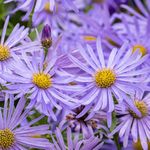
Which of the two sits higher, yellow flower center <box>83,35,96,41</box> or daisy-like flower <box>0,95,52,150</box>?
yellow flower center <box>83,35,96,41</box>

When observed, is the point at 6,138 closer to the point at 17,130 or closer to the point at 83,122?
the point at 17,130

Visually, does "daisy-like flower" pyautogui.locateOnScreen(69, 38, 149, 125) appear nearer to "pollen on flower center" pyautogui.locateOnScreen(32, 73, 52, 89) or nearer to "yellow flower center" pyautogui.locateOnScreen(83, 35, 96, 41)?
"pollen on flower center" pyautogui.locateOnScreen(32, 73, 52, 89)

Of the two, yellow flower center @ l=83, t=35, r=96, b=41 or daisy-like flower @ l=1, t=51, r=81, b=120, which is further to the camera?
yellow flower center @ l=83, t=35, r=96, b=41

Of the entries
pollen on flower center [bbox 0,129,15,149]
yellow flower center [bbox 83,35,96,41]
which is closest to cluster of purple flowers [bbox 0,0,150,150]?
pollen on flower center [bbox 0,129,15,149]

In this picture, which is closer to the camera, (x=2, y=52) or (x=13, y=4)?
(x=2, y=52)

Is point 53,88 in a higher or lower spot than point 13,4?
lower

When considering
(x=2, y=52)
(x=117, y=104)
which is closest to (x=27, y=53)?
(x=2, y=52)

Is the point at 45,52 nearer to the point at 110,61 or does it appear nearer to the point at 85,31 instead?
the point at 110,61
